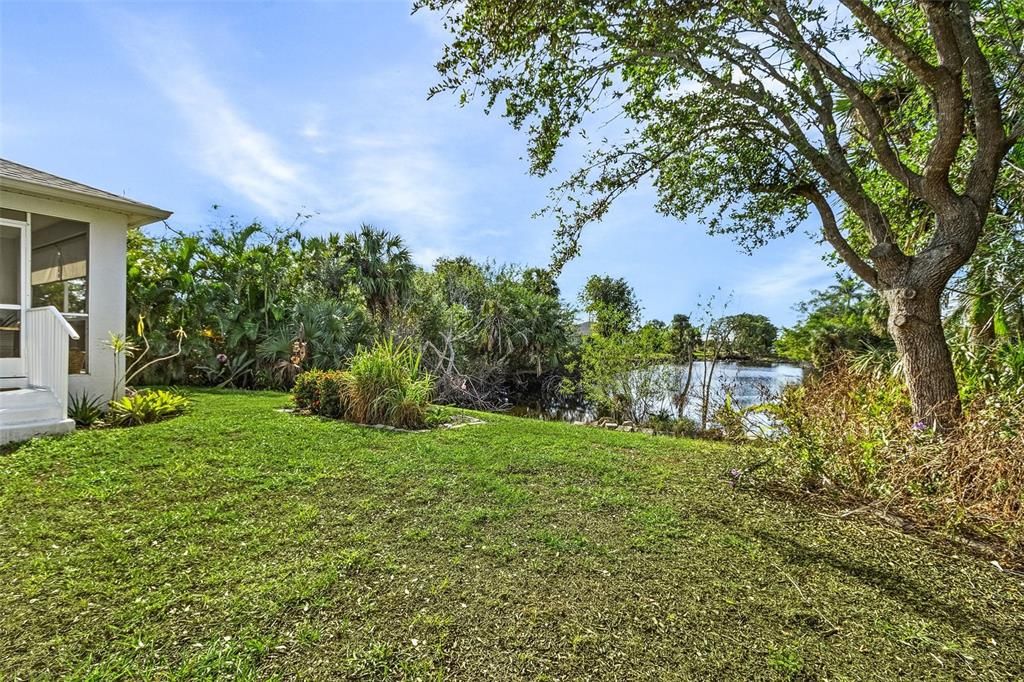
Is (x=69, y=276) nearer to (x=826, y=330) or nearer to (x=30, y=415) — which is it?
(x=30, y=415)

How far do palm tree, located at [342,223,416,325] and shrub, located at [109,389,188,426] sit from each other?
29.7 feet

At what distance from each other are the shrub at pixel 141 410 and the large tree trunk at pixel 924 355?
9654 mm

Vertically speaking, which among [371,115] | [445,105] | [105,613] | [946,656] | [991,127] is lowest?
[946,656]

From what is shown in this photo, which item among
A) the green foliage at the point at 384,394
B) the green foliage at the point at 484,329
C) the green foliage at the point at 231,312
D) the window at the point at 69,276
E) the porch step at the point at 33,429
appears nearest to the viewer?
the porch step at the point at 33,429

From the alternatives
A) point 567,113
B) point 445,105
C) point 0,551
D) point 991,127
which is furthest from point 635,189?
point 0,551

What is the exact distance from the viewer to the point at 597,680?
197 centimetres

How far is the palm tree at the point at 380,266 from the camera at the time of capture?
52.3 feet

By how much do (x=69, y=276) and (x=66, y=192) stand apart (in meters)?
1.43

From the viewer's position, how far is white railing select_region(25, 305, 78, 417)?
600 centimetres

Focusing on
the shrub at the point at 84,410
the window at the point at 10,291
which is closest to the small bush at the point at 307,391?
the shrub at the point at 84,410

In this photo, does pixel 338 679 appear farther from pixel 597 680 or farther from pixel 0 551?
pixel 0 551

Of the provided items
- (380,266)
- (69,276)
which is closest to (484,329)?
(380,266)

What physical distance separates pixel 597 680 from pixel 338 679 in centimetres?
114

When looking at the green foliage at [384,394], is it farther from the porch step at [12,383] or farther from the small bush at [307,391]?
the porch step at [12,383]
